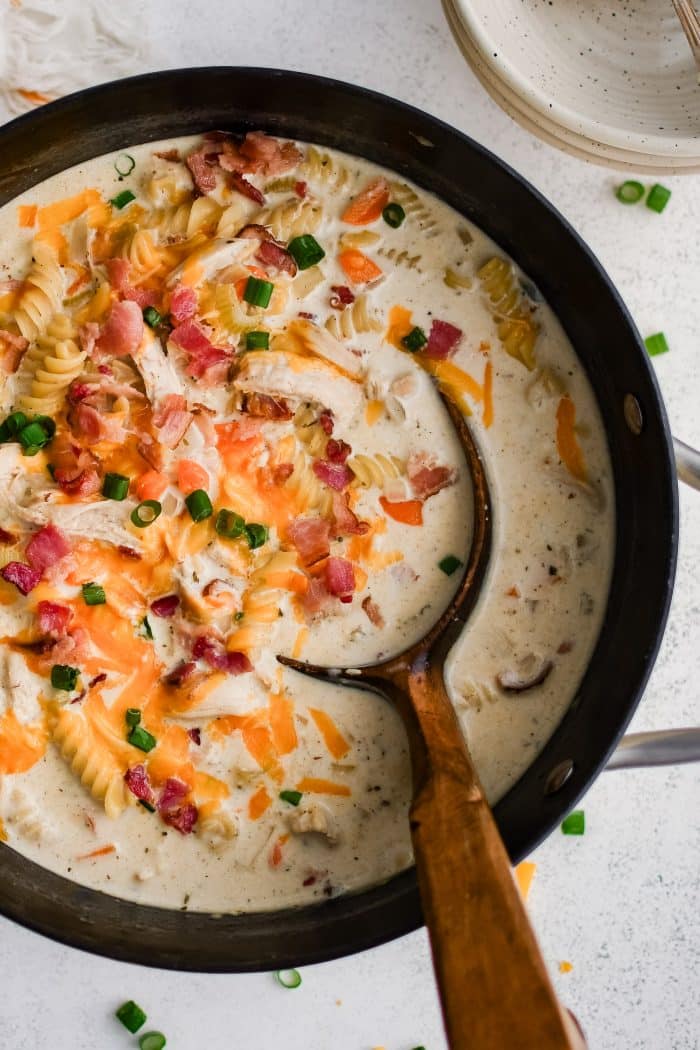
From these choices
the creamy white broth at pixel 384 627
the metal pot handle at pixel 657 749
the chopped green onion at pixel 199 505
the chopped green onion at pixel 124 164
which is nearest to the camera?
the metal pot handle at pixel 657 749

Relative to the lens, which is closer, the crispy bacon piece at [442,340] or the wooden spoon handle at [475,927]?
Answer: the wooden spoon handle at [475,927]

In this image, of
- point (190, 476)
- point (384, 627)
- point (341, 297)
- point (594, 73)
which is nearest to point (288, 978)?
point (384, 627)

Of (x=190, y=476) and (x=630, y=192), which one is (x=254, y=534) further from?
(x=630, y=192)

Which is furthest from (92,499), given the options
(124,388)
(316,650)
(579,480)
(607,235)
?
(607,235)

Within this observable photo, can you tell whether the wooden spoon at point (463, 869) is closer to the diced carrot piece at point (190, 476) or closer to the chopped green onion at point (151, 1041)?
the diced carrot piece at point (190, 476)

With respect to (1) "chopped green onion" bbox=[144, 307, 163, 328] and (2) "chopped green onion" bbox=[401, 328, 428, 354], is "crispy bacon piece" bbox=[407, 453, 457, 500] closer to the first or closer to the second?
(2) "chopped green onion" bbox=[401, 328, 428, 354]

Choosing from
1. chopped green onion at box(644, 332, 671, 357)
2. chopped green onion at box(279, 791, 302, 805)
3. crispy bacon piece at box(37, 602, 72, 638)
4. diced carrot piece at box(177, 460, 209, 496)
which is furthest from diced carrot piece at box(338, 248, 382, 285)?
chopped green onion at box(279, 791, 302, 805)

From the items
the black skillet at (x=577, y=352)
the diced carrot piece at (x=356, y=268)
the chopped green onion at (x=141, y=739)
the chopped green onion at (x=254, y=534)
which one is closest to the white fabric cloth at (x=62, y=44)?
the black skillet at (x=577, y=352)
